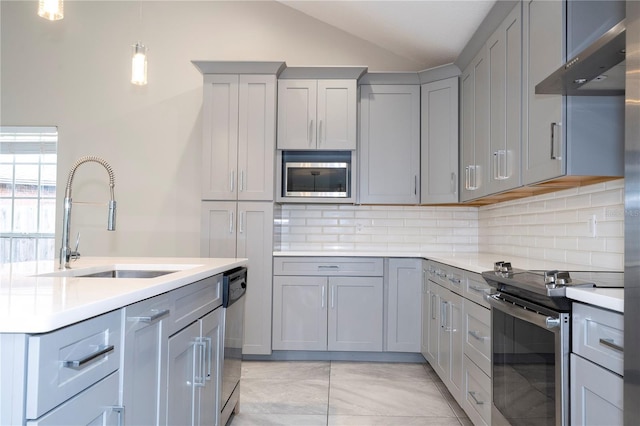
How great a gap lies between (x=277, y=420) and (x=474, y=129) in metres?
2.38

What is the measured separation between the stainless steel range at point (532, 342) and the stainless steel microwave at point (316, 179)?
208cm

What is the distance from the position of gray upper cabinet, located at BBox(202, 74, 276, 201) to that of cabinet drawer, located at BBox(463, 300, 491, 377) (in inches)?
76.8

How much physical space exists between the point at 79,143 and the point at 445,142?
3.50m

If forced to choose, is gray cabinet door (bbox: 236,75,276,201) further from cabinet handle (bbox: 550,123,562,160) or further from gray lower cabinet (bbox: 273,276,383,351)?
cabinet handle (bbox: 550,123,562,160)

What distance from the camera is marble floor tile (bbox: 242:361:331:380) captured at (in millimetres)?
3348

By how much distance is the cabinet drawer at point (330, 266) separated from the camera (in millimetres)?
3686

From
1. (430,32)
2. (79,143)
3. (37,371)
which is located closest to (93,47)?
(79,143)

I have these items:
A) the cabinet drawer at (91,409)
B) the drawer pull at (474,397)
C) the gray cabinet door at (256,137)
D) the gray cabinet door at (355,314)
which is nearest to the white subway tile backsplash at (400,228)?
the gray cabinet door at (256,137)

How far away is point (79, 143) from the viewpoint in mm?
4414

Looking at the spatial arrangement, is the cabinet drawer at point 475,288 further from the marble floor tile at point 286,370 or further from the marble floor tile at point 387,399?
the marble floor tile at point 286,370

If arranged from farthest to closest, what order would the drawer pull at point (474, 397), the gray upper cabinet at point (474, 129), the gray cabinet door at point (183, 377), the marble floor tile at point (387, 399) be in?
1. the gray upper cabinet at point (474, 129)
2. the marble floor tile at point (387, 399)
3. the drawer pull at point (474, 397)
4. the gray cabinet door at point (183, 377)

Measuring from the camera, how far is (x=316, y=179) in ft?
12.8

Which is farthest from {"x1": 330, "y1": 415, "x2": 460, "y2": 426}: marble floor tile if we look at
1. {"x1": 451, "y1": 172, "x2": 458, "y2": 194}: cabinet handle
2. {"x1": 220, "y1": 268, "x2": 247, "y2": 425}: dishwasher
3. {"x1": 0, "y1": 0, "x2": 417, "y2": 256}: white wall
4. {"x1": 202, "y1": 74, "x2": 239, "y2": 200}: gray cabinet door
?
{"x1": 0, "y1": 0, "x2": 417, "y2": 256}: white wall

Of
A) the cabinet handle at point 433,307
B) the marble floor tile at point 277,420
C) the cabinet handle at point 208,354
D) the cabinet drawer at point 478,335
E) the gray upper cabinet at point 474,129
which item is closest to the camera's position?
the cabinet handle at point 208,354
